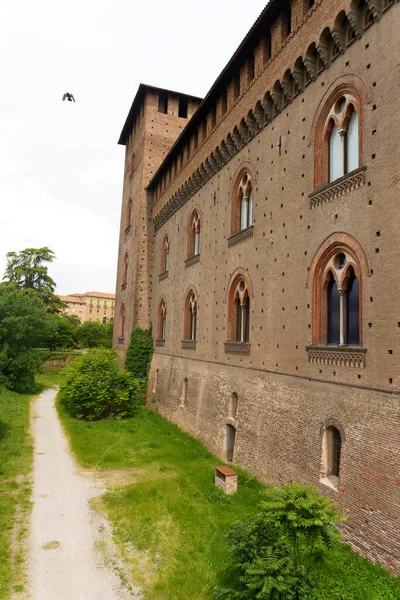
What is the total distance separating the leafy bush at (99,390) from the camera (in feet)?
64.4

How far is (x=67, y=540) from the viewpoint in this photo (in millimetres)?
8445

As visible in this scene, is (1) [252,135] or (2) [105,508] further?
(1) [252,135]

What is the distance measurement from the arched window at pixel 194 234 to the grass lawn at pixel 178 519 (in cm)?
779

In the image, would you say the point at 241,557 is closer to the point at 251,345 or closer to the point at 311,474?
the point at 311,474

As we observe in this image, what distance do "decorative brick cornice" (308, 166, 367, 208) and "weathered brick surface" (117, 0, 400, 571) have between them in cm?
13

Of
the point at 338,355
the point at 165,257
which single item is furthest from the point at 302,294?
the point at 165,257

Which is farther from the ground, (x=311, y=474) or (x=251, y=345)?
(x=251, y=345)

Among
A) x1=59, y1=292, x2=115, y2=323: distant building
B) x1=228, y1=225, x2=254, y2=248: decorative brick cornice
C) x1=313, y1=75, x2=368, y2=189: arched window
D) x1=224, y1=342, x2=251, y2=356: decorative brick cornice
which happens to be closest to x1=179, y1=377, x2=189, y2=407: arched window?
x1=224, y1=342, x2=251, y2=356: decorative brick cornice

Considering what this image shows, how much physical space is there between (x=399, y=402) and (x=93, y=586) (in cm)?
578

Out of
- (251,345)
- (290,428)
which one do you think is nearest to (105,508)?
(290,428)

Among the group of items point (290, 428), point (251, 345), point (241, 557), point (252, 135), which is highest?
point (252, 135)

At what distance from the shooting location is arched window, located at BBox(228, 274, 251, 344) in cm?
1352

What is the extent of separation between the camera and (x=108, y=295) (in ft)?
352

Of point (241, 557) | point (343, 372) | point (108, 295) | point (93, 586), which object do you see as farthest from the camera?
point (108, 295)
